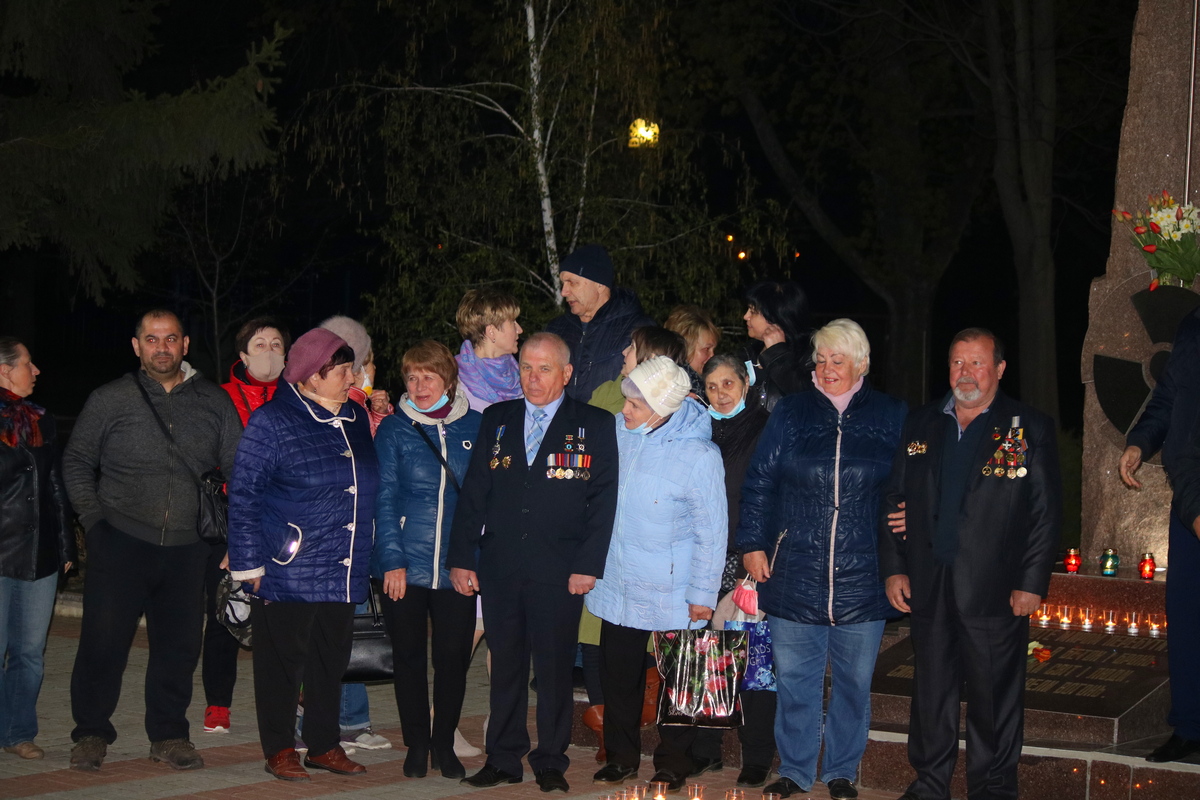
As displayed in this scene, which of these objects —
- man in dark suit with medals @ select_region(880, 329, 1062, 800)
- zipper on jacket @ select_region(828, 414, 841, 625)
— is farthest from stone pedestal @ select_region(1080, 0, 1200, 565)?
zipper on jacket @ select_region(828, 414, 841, 625)

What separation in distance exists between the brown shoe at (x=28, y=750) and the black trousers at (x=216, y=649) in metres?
0.87

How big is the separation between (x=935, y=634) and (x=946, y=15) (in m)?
15.5

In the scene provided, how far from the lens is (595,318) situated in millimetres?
7223

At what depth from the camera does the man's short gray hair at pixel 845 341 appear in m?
6.01

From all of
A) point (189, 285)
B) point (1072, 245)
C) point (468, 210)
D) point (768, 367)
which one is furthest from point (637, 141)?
point (1072, 245)

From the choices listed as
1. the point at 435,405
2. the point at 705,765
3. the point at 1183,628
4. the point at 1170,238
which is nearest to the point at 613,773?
the point at 705,765

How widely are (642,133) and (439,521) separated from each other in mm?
6865

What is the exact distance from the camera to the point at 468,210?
12383 mm

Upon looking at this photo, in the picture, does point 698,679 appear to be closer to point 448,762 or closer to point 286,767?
point 448,762

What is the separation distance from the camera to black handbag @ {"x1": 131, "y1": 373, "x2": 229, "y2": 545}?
6426mm

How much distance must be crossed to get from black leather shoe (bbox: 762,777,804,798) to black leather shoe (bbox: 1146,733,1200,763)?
1.44 m

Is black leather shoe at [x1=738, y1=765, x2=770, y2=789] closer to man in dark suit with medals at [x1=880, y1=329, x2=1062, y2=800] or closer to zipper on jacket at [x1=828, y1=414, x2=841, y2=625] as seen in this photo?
man in dark suit with medals at [x1=880, y1=329, x2=1062, y2=800]

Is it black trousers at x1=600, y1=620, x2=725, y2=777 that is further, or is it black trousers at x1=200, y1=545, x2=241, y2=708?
black trousers at x1=200, y1=545, x2=241, y2=708

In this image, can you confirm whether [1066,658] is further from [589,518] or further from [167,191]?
[167,191]
